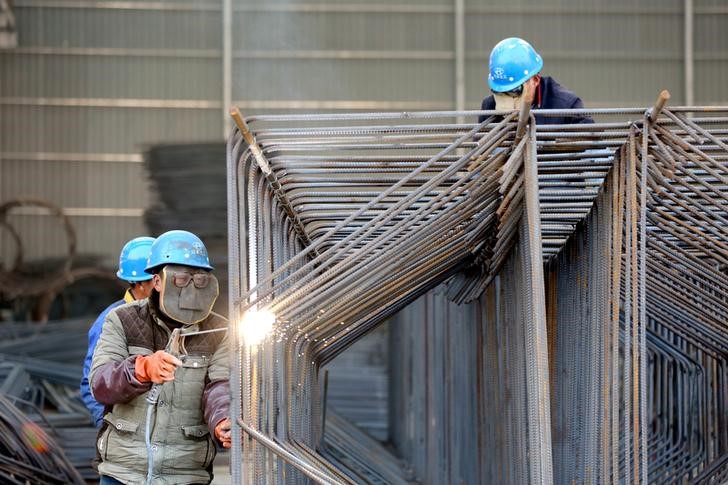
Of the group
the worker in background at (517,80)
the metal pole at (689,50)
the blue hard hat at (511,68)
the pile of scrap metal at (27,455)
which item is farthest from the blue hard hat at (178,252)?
the metal pole at (689,50)

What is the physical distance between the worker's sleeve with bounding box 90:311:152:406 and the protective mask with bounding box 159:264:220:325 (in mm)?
248

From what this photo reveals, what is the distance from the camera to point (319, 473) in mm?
4672

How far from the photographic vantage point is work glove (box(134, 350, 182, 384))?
475cm

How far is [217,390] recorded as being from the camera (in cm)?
516

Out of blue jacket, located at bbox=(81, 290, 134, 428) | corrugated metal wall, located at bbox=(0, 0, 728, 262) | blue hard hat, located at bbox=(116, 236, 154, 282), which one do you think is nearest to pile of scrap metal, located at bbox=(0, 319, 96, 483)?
blue hard hat, located at bbox=(116, 236, 154, 282)

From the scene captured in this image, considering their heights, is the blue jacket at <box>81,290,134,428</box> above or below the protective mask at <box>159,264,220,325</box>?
below

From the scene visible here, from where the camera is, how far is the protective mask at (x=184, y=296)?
16.6 feet

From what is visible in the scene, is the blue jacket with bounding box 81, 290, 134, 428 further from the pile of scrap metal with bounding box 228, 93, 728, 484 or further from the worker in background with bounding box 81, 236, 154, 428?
the pile of scrap metal with bounding box 228, 93, 728, 484

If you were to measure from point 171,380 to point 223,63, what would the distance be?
17550 mm

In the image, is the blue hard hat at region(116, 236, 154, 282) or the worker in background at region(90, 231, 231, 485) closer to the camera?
the worker in background at region(90, 231, 231, 485)

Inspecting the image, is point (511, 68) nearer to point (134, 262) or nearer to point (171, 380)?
point (134, 262)

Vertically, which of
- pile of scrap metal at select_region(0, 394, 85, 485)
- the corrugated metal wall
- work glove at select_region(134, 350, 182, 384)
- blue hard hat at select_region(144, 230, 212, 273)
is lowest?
pile of scrap metal at select_region(0, 394, 85, 485)

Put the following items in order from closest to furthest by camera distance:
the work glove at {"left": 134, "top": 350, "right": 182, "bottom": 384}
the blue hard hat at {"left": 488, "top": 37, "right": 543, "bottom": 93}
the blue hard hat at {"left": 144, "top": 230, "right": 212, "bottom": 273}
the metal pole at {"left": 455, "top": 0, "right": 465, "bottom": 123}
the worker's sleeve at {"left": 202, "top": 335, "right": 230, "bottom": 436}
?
the work glove at {"left": 134, "top": 350, "right": 182, "bottom": 384} → the worker's sleeve at {"left": 202, "top": 335, "right": 230, "bottom": 436} → the blue hard hat at {"left": 144, "top": 230, "right": 212, "bottom": 273} → the blue hard hat at {"left": 488, "top": 37, "right": 543, "bottom": 93} → the metal pole at {"left": 455, "top": 0, "right": 465, "bottom": 123}

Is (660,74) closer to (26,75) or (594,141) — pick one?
(26,75)
